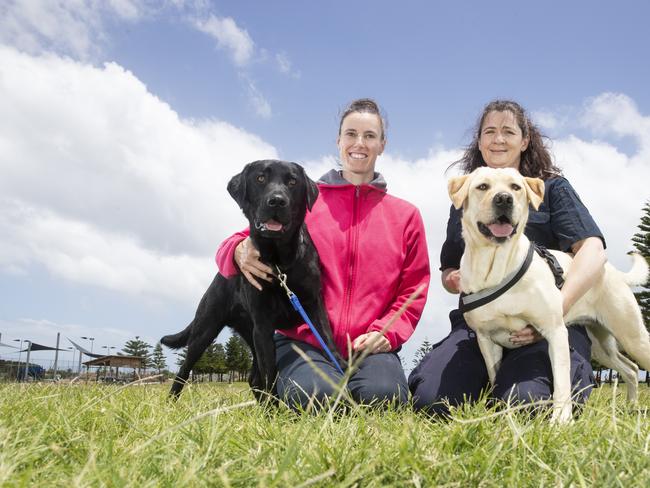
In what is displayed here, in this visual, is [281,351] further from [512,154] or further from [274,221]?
[512,154]

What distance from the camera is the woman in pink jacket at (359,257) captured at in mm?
4242

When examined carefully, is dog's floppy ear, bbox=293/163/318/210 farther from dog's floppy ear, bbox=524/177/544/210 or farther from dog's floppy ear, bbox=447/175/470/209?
dog's floppy ear, bbox=524/177/544/210

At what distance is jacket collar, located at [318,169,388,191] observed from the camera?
476 centimetres

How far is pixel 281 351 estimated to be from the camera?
4480 millimetres

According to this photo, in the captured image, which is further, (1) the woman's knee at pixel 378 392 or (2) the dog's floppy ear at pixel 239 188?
(2) the dog's floppy ear at pixel 239 188

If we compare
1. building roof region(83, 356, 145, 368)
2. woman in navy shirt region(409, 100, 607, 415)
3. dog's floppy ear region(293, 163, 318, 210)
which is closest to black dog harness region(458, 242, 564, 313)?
woman in navy shirt region(409, 100, 607, 415)

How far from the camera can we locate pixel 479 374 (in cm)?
394

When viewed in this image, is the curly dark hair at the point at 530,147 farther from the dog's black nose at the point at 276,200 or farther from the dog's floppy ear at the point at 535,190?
the dog's black nose at the point at 276,200

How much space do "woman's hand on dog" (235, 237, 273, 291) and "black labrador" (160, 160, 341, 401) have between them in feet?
0.18

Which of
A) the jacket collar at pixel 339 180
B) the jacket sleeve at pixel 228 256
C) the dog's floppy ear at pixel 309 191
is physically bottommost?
the jacket sleeve at pixel 228 256

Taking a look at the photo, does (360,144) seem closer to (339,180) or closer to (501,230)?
(339,180)

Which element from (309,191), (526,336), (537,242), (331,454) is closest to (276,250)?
(309,191)

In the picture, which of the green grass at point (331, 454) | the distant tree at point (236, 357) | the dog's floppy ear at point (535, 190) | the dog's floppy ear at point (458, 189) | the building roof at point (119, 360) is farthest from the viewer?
the distant tree at point (236, 357)

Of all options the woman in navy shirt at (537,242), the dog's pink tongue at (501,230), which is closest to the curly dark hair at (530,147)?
the woman in navy shirt at (537,242)
